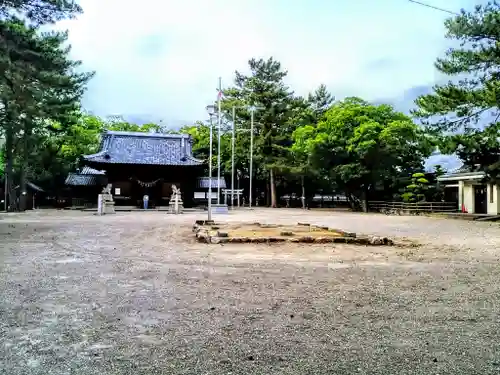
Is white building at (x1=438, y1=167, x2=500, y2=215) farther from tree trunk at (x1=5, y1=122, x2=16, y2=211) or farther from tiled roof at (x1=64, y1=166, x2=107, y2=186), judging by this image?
tree trunk at (x1=5, y1=122, x2=16, y2=211)

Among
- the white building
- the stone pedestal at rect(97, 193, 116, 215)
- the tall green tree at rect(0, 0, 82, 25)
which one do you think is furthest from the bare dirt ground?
the white building

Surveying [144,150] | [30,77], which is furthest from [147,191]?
[30,77]

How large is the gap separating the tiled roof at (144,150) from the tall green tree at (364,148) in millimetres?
9796

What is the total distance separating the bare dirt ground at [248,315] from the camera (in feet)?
9.62

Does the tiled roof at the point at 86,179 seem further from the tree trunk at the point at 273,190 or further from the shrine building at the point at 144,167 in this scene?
the tree trunk at the point at 273,190

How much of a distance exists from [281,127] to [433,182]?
1543 centimetres

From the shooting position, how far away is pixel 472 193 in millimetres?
30484

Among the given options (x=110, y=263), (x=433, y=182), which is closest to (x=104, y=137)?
(x=433, y=182)

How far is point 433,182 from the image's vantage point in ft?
113

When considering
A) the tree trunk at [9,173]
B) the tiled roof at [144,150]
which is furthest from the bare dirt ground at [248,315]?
the tiled roof at [144,150]

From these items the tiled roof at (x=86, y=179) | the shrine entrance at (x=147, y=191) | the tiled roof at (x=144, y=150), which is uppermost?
the tiled roof at (x=144, y=150)

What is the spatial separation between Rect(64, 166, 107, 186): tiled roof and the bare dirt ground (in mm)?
32546

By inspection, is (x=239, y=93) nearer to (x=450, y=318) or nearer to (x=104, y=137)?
(x=104, y=137)

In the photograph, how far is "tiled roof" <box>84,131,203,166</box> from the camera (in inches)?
1357
